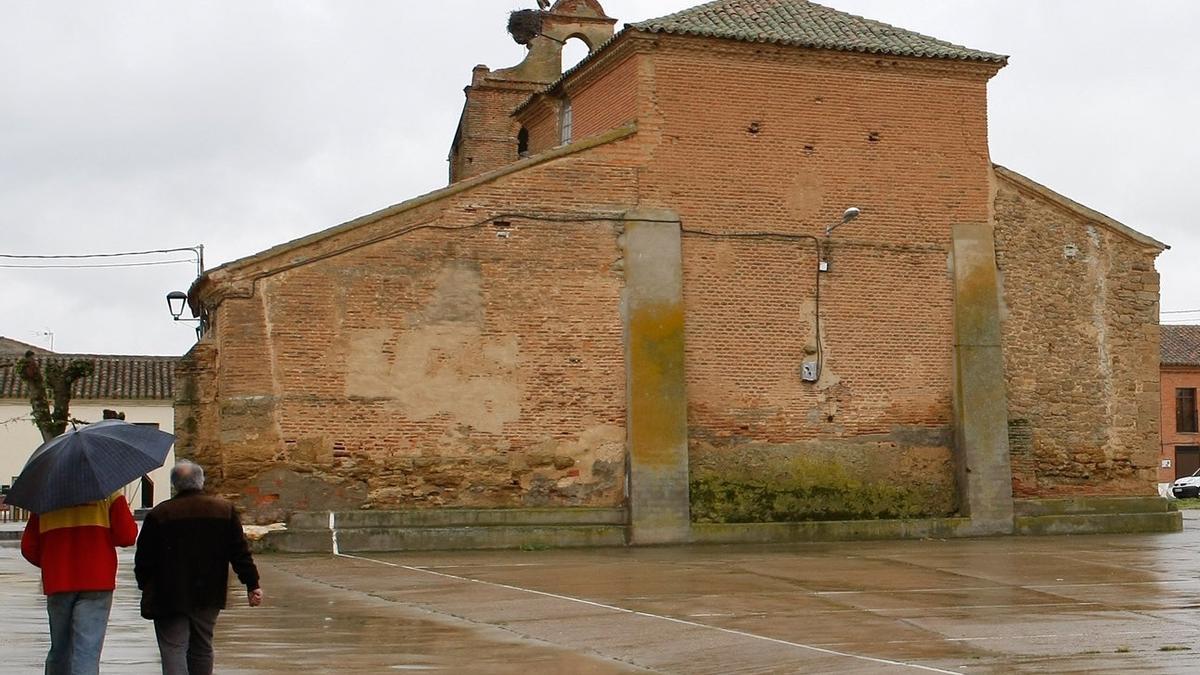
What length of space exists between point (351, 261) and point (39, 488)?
13.2 metres

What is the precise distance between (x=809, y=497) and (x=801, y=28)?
7.58 m

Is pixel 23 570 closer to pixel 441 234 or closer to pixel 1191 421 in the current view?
pixel 441 234

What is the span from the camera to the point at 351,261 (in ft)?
67.8

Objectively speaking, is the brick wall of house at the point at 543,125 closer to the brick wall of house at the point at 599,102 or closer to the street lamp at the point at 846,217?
the brick wall of house at the point at 599,102

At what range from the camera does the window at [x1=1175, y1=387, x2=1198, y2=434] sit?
59406 mm

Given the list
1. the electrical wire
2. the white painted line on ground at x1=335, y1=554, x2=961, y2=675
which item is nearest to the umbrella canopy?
the white painted line on ground at x1=335, y1=554, x2=961, y2=675

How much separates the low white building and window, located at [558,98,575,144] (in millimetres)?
22142

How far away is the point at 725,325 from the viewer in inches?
887

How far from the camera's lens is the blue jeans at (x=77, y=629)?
777 centimetres

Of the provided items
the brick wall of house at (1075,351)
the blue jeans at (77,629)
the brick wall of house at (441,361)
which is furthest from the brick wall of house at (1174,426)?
the blue jeans at (77,629)

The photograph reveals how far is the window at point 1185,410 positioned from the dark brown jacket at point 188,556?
5713 centimetres

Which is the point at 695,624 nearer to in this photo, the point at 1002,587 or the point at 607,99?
the point at 1002,587

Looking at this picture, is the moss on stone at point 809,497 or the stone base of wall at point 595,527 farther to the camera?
the moss on stone at point 809,497

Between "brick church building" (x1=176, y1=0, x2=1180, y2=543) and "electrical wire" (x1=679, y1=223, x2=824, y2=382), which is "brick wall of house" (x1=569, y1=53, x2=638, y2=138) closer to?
"brick church building" (x1=176, y1=0, x2=1180, y2=543)
